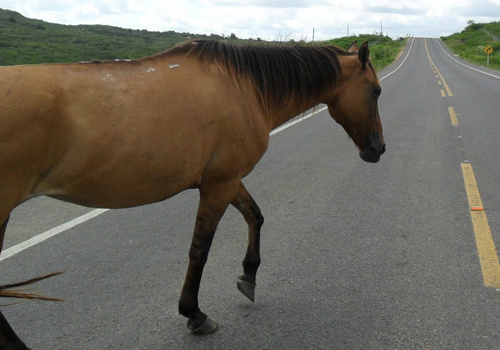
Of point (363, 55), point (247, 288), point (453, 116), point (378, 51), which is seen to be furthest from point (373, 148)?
point (378, 51)

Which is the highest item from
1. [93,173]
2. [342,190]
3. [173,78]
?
[173,78]

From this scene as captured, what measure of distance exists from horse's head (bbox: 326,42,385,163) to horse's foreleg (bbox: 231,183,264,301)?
0.90 meters

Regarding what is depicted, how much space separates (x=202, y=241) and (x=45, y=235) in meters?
2.08

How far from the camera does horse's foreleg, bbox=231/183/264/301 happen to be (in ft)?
10.3

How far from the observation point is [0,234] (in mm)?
2225

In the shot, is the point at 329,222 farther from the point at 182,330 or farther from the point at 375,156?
the point at 182,330

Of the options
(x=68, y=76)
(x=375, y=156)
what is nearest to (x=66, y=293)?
(x=68, y=76)

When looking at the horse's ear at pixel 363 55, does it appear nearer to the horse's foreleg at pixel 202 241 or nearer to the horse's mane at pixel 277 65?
the horse's mane at pixel 277 65

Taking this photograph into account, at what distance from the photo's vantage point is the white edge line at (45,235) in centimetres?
377

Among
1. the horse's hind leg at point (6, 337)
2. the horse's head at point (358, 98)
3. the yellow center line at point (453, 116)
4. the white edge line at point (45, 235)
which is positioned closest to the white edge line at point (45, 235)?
the white edge line at point (45, 235)

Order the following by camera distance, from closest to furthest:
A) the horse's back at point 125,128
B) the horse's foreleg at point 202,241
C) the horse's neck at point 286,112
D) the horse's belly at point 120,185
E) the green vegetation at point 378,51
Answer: the horse's back at point 125,128 → the horse's belly at point 120,185 → the horse's foreleg at point 202,241 → the horse's neck at point 286,112 → the green vegetation at point 378,51

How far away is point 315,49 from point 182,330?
6.74ft

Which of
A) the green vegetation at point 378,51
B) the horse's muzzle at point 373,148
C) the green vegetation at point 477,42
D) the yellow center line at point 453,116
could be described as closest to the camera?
the horse's muzzle at point 373,148

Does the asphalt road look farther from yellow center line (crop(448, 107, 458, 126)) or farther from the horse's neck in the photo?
yellow center line (crop(448, 107, 458, 126))
